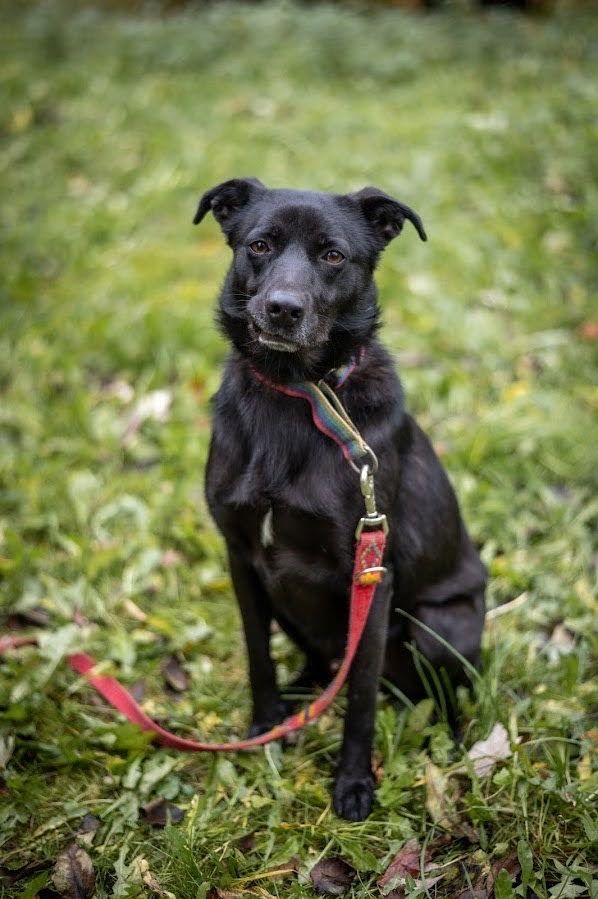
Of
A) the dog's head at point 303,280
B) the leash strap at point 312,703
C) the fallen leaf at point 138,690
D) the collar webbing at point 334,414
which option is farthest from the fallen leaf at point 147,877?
the dog's head at point 303,280

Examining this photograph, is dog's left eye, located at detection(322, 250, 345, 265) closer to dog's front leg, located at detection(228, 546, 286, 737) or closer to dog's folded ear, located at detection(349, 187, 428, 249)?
dog's folded ear, located at detection(349, 187, 428, 249)

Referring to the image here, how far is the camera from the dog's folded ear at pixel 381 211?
2572 mm

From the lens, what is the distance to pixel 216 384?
460 cm

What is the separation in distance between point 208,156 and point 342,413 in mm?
5235

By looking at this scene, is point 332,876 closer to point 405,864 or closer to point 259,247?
point 405,864

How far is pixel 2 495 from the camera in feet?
12.9

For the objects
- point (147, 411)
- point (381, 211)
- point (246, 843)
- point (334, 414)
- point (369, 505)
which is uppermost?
point (381, 211)

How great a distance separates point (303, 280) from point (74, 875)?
188 cm

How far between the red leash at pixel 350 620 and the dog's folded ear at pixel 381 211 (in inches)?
25.4

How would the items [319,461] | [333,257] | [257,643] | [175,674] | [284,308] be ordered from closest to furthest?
[284,308] → [319,461] → [333,257] → [257,643] → [175,674]

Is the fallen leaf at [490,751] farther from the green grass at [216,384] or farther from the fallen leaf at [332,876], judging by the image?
the fallen leaf at [332,876]

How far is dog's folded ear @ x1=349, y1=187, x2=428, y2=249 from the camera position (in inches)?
101

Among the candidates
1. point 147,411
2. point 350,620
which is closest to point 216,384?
point 147,411

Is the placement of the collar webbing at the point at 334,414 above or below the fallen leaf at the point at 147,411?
above
